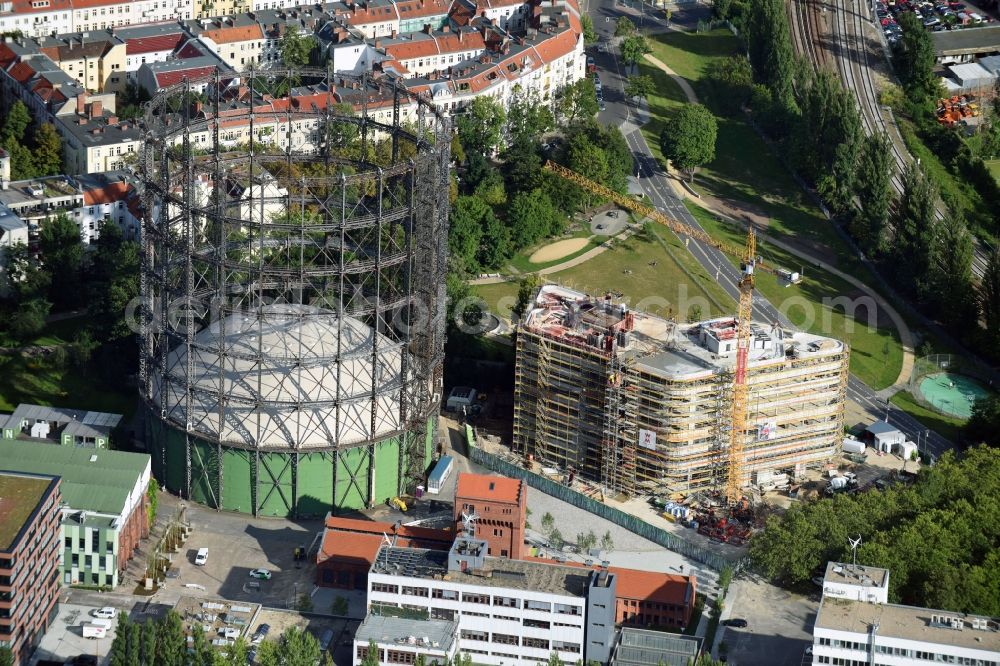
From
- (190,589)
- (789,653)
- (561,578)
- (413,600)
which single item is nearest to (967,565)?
(789,653)

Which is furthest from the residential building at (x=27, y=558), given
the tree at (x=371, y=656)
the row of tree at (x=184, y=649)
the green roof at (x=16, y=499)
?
the tree at (x=371, y=656)

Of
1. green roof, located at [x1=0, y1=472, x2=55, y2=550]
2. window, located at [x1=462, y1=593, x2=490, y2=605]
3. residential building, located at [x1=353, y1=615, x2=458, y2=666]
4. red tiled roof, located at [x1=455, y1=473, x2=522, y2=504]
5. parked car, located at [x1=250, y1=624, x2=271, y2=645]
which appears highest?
green roof, located at [x1=0, y1=472, x2=55, y2=550]

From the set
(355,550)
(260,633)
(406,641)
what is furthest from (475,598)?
(260,633)

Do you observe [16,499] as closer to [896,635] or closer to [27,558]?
[27,558]

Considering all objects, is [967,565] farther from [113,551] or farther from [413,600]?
[113,551]

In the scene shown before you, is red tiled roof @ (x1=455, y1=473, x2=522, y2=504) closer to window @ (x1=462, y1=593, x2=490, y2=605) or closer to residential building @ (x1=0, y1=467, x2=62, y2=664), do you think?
window @ (x1=462, y1=593, x2=490, y2=605)

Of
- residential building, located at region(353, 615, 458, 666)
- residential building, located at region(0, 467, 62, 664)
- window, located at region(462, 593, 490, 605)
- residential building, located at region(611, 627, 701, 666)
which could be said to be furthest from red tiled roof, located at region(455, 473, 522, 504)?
residential building, located at region(0, 467, 62, 664)
